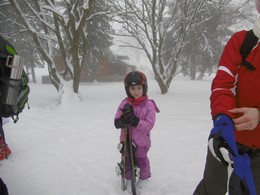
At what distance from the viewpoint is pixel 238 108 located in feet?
5.37

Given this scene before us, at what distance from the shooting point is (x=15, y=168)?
3.84 metres

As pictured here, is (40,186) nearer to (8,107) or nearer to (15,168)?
(15,168)

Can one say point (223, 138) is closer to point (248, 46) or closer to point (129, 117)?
point (248, 46)

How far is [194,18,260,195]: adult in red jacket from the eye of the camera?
1.55 metres

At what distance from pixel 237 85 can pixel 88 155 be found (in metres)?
3.33

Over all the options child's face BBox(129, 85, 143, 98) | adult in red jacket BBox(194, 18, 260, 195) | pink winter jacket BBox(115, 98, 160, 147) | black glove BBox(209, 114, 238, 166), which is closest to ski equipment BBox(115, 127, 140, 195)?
pink winter jacket BBox(115, 98, 160, 147)

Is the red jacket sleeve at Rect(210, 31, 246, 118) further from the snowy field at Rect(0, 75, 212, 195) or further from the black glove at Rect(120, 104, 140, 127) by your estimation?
the snowy field at Rect(0, 75, 212, 195)

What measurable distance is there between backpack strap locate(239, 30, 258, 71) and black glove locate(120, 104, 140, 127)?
4.48 feet

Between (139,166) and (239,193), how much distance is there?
183 cm

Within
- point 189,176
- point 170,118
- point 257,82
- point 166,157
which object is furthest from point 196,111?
point 257,82

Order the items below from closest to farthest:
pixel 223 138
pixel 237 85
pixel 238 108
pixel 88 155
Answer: pixel 223 138, pixel 238 108, pixel 237 85, pixel 88 155

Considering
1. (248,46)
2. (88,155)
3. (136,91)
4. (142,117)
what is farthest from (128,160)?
(248,46)

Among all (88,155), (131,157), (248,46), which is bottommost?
(88,155)

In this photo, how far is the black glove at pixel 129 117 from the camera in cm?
278
